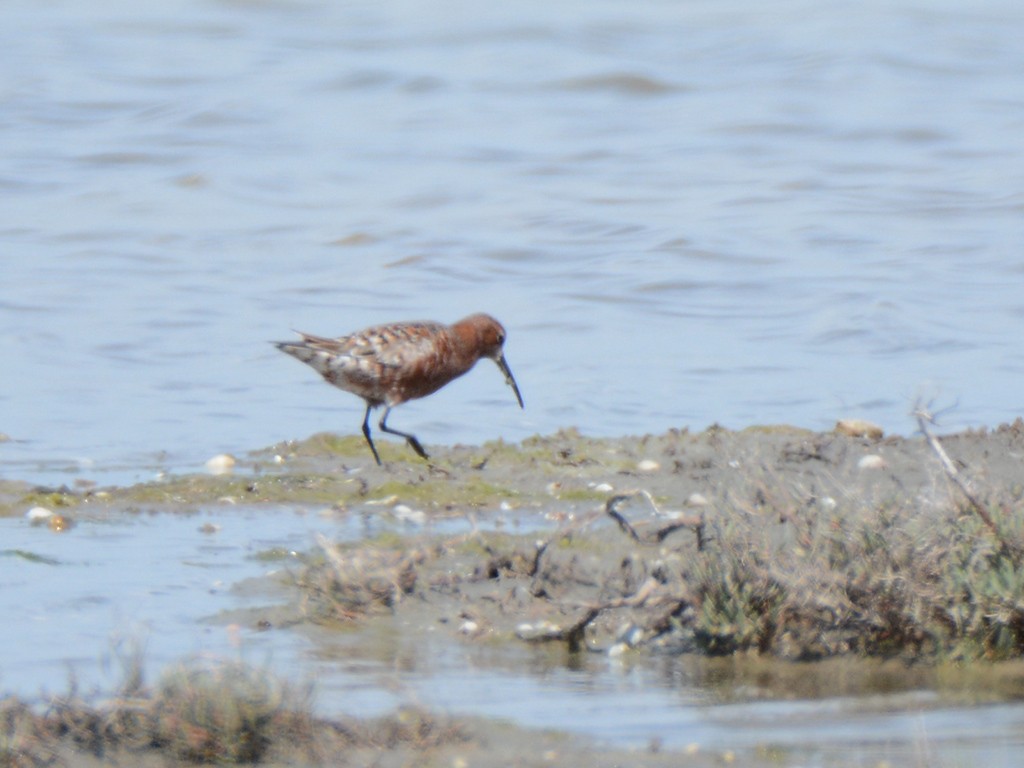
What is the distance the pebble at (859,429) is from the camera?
9.85 m

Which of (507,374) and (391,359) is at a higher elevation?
(391,359)

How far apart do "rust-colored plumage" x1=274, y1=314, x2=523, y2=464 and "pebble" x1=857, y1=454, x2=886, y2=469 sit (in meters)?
2.58

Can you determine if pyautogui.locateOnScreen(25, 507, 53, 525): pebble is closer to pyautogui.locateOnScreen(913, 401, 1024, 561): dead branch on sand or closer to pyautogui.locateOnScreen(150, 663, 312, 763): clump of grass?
pyautogui.locateOnScreen(150, 663, 312, 763): clump of grass

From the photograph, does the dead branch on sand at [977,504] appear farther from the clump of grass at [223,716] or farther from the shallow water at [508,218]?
the clump of grass at [223,716]

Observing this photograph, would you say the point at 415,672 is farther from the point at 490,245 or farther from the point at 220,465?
the point at 490,245

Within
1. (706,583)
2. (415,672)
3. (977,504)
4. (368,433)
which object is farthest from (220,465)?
(977,504)

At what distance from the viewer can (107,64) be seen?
26.6m

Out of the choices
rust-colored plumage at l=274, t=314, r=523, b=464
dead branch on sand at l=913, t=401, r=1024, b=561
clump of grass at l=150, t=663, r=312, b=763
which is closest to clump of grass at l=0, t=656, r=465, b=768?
clump of grass at l=150, t=663, r=312, b=763

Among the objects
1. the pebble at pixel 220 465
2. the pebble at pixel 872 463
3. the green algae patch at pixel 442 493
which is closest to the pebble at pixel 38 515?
the pebble at pixel 220 465

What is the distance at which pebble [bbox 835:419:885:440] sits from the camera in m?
9.85

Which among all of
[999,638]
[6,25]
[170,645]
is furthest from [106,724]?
[6,25]

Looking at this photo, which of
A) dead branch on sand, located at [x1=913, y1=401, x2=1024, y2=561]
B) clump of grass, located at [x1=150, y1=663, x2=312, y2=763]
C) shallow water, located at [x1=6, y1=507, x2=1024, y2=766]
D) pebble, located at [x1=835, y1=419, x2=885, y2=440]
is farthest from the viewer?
pebble, located at [x1=835, y1=419, x2=885, y2=440]

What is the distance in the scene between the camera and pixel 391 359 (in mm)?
10305

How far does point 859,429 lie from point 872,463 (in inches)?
48.9
